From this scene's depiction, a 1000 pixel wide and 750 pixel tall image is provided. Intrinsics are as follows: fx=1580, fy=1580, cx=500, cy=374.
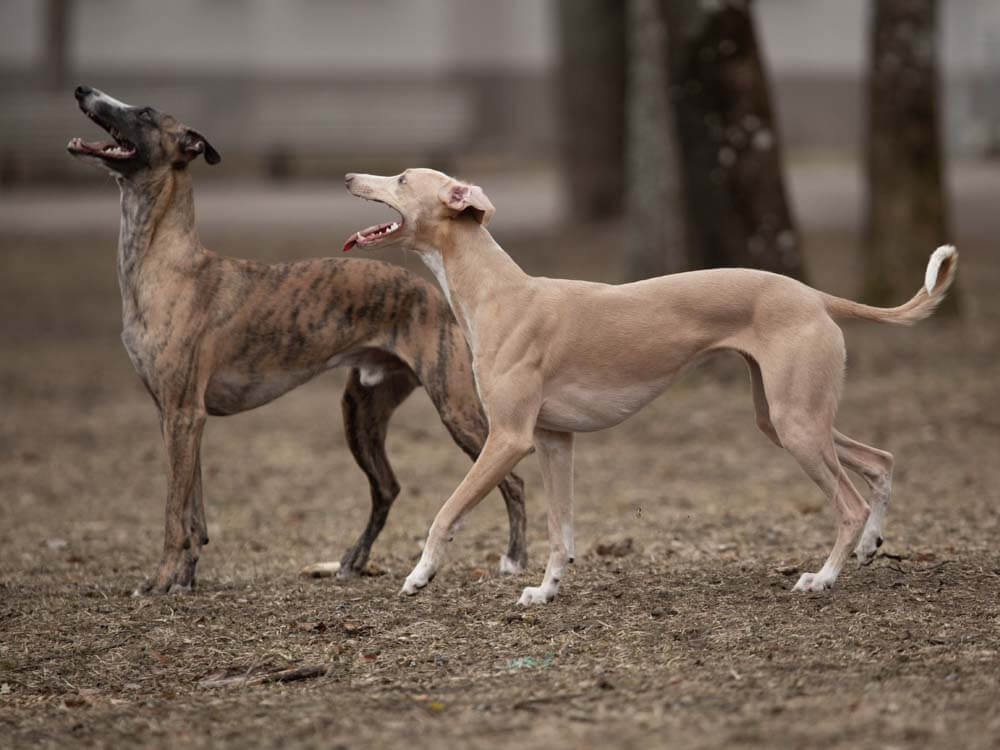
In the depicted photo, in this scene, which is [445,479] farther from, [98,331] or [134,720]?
[98,331]

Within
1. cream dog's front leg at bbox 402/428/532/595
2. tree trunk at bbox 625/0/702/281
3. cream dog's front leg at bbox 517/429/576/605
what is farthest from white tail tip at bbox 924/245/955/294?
tree trunk at bbox 625/0/702/281

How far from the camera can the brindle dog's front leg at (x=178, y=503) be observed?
6715 mm

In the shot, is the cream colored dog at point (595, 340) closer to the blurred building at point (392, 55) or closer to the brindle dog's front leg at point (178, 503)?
the brindle dog's front leg at point (178, 503)

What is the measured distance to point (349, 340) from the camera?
271 inches

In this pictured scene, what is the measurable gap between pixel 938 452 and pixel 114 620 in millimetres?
5974

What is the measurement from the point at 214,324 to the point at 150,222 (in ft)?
1.75

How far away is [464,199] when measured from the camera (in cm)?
611

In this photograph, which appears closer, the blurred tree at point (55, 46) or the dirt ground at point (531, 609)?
the dirt ground at point (531, 609)

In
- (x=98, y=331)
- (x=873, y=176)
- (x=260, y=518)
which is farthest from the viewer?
(x=98, y=331)

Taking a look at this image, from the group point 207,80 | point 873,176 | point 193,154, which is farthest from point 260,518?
point 207,80

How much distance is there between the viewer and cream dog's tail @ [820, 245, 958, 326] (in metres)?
6.12

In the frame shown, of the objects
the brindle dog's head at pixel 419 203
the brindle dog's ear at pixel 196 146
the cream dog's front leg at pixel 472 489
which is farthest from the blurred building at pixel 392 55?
the cream dog's front leg at pixel 472 489

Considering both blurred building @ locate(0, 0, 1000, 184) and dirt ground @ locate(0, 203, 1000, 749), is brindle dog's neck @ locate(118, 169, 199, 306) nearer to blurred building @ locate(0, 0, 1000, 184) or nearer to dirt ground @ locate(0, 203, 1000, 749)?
dirt ground @ locate(0, 203, 1000, 749)

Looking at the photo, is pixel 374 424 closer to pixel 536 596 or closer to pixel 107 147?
pixel 536 596
